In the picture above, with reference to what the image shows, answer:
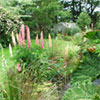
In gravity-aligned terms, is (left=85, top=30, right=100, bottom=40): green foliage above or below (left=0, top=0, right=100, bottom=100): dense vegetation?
above

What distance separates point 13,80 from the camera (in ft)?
6.48

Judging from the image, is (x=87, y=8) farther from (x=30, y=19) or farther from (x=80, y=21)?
(x=30, y=19)

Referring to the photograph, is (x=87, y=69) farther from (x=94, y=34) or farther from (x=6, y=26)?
(x=6, y=26)

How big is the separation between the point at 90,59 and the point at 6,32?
23.8 feet

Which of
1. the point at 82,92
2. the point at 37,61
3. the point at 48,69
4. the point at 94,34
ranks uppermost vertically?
the point at 94,34

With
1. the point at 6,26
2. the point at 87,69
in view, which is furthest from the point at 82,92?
the point at 6,26

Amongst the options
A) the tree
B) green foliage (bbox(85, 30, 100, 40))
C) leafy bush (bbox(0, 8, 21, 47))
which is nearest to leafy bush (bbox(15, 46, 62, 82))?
green foliage (bbox(85, 30, 100, 40))

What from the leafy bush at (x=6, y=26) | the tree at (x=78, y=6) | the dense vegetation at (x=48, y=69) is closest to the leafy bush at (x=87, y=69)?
the dense vegetation at (x=48, y=69)

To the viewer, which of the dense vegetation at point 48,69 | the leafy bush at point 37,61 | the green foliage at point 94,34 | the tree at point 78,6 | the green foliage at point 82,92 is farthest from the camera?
the tree at point 78,6

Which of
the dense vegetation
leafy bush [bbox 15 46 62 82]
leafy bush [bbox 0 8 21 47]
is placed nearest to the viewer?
the dense vegetation

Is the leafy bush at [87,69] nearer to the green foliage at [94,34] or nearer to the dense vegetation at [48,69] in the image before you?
the dense vegetation at [48,69]

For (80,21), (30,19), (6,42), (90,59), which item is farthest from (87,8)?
(90,59)

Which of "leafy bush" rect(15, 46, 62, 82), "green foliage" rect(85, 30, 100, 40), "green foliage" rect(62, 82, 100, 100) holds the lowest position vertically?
"leafy bush" rect(15, 46, 62, 82)

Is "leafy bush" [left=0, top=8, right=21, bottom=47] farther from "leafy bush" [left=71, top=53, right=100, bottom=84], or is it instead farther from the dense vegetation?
"leafy bush" [left=71, top=53, right=100, bottom=84]
